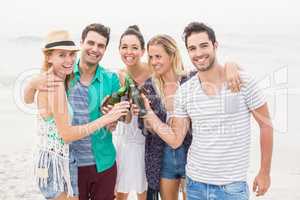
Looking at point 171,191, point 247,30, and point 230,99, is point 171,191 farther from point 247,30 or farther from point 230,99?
point 247,30

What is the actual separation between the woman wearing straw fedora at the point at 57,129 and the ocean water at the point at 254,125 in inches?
50.5

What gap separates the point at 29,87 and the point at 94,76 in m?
0.59

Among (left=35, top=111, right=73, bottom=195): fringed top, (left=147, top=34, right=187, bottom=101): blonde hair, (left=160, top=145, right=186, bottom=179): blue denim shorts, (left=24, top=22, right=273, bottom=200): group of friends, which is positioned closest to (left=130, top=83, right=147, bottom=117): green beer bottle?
(left=24, top=22, right=273, bottom=200): group of friends

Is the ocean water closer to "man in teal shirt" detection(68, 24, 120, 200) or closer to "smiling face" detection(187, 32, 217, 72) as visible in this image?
"smiling face" detection(187, 32, 217, 72)

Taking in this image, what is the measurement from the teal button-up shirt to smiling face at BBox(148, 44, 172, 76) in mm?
410

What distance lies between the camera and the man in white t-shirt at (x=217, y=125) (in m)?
2.99

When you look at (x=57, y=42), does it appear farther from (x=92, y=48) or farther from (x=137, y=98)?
(x=137, y=98)

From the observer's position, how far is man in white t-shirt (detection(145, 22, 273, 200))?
2988mm

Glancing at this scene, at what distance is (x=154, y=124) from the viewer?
133 inches

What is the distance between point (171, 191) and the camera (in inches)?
147

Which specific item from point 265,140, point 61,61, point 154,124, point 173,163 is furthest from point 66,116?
point 265,140

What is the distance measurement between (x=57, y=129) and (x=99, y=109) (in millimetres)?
558

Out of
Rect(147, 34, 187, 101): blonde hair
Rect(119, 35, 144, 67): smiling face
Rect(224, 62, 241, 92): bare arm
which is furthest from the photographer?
Rect(119, 35, 144, 67): smiling face

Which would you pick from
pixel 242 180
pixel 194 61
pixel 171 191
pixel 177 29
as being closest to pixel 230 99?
pixel 194 61
